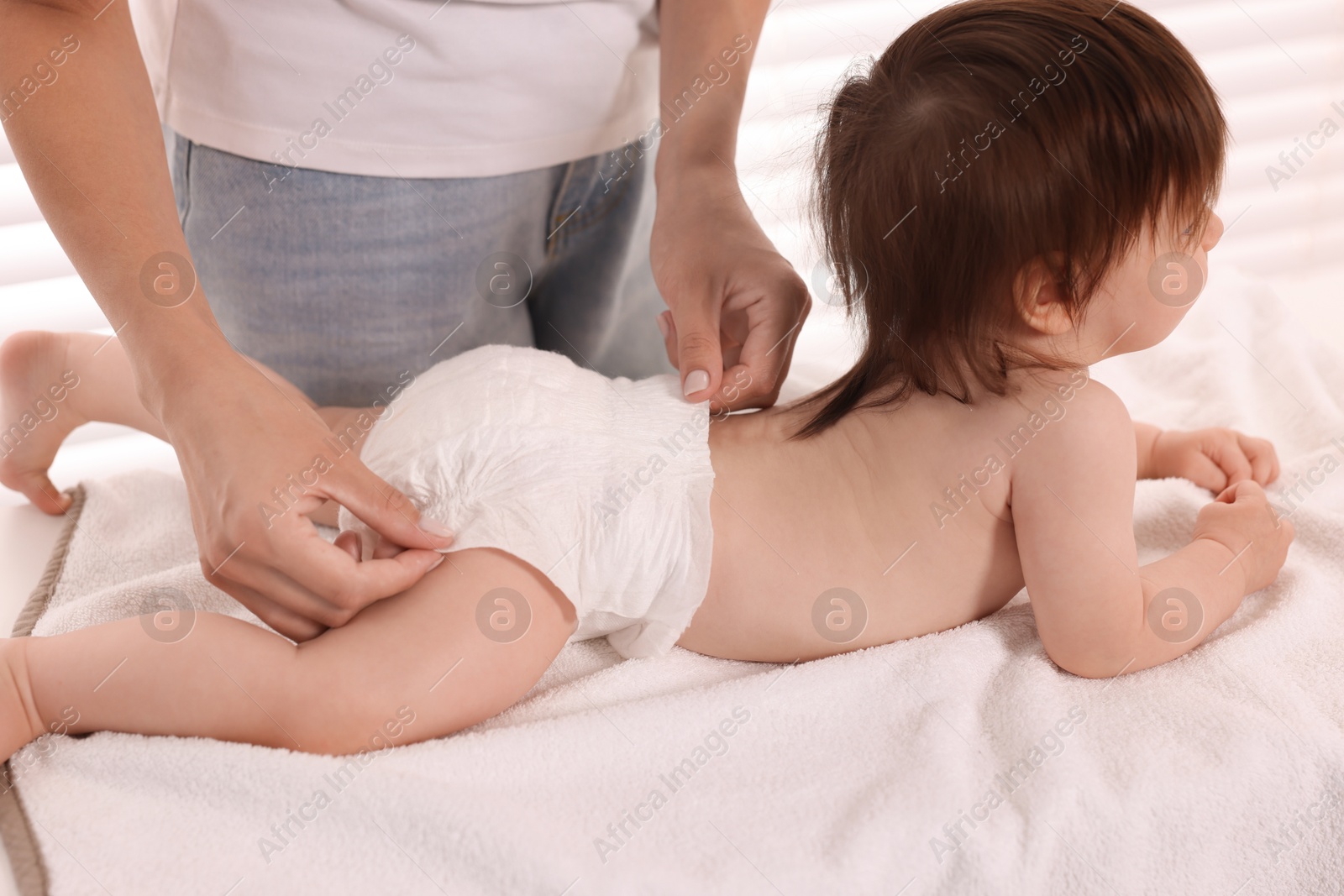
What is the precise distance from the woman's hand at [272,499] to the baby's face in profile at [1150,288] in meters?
0.59

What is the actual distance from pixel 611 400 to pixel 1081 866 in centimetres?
53

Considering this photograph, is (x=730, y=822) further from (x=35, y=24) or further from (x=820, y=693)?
(x=35, y=24)

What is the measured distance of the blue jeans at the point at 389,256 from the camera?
106 centimetres

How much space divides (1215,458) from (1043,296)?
46cm

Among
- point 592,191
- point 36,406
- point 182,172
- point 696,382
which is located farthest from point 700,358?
point 36,406

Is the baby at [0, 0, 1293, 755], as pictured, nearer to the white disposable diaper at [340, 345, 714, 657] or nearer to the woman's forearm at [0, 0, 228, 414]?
the white disposable diaper at [340, 345, 714, 657]

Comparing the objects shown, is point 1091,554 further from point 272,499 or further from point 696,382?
point 272,499

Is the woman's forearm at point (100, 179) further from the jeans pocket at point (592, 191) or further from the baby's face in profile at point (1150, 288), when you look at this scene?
the baby's face in profile at point (1150, 288)

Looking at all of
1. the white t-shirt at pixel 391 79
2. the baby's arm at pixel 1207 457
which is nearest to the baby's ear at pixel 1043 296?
the baby's arm at pixel 1207 457

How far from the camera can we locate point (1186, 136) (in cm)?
78

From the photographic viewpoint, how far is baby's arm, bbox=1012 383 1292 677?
2.72 ft

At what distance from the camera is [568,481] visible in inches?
32.1

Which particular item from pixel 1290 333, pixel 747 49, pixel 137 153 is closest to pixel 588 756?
pixel 137 153

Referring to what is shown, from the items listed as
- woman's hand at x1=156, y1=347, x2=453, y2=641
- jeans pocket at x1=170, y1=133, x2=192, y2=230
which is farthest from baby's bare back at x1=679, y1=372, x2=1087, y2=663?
jeans pocket at x1=170, y1=133, x2=192, y2=230
